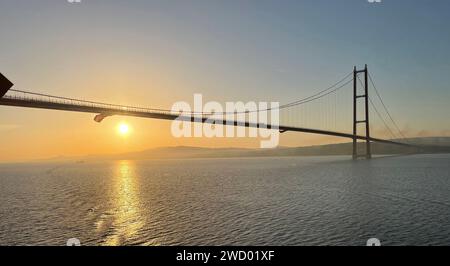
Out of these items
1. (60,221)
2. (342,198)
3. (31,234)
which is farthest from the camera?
(342,198)

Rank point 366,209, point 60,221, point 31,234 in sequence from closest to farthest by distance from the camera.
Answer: point 31,234 → point 60,221 → point 366,209
